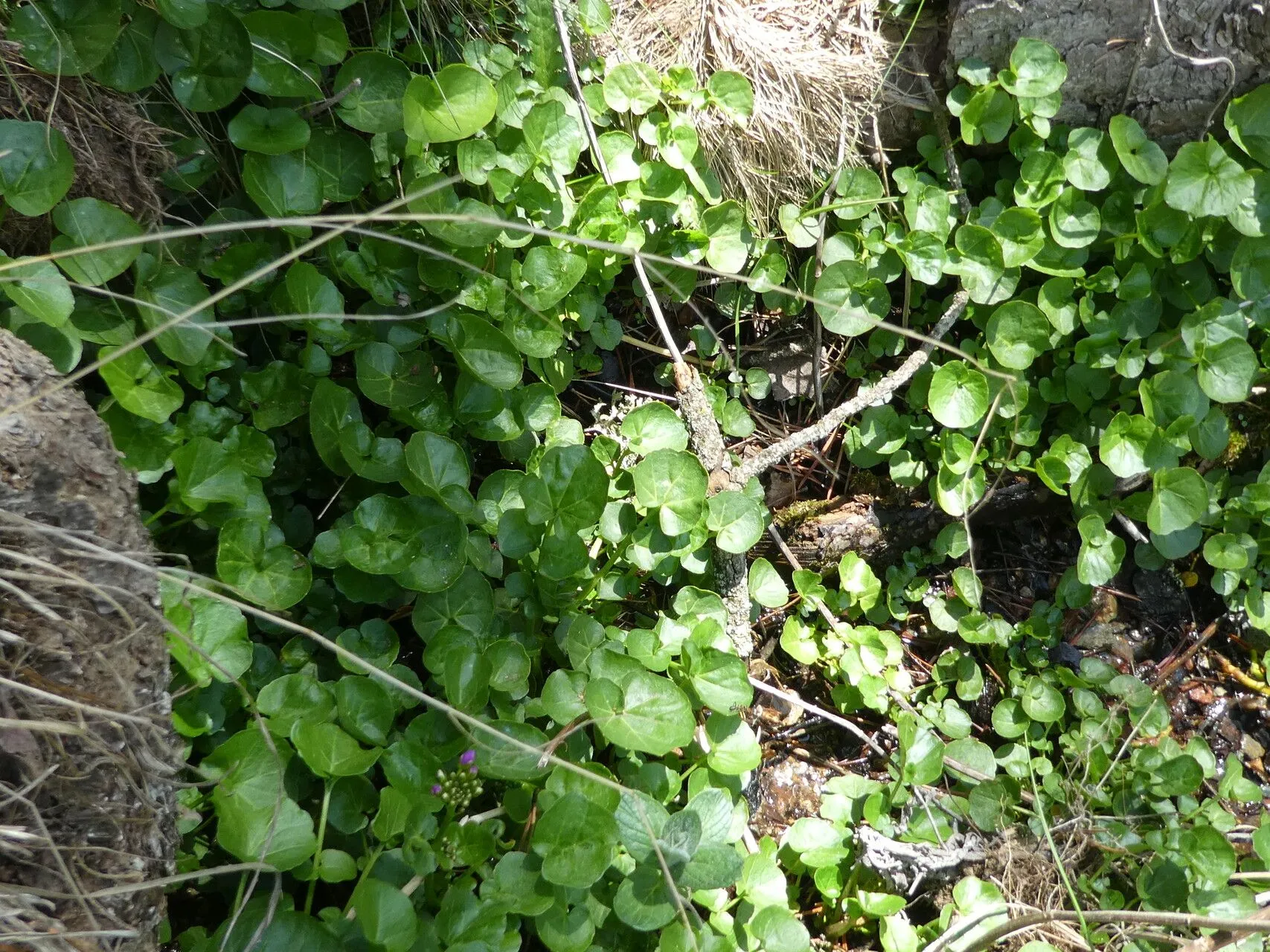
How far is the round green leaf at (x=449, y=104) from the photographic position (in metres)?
1.54

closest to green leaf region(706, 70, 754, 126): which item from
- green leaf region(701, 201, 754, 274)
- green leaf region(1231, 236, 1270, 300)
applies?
green leaf region(701, 201, 754, 274)

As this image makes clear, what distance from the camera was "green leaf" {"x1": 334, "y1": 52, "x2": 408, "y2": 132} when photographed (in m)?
1.57

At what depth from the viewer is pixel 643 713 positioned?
5.08 feet

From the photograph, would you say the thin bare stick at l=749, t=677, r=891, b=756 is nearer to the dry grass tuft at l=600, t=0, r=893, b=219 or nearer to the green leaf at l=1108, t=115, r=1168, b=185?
the dry grass tuft at l=600, t=0, r=893, b=219

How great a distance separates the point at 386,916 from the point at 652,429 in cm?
107

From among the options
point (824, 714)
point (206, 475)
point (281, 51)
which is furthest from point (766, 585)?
point (281, 51)

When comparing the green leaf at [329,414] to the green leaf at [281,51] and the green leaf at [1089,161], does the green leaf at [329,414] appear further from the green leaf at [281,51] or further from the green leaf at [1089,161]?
the green leaf at [1089,161]

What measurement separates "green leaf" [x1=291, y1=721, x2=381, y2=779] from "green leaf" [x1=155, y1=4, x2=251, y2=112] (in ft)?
3.67

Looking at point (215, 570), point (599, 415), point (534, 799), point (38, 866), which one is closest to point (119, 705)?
point (38, 866)

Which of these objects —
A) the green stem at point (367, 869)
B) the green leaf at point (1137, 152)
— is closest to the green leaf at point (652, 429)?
the green stem at point (367, 869)

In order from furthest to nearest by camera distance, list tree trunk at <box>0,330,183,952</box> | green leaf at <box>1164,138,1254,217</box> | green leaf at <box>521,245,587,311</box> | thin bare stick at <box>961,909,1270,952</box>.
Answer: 1. green leaf at <box>1164,138,1254,217</box>
2. green leaf at <box>521,245,587,311</box>
3. thin bare stick at <box>961,909,1270,952</box>
4. tree trunk at <box>0,330,183,952</box>

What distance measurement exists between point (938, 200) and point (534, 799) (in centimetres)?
170

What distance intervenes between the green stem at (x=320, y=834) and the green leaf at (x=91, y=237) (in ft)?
3.11

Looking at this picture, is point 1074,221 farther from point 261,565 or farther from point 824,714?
point 261,565
